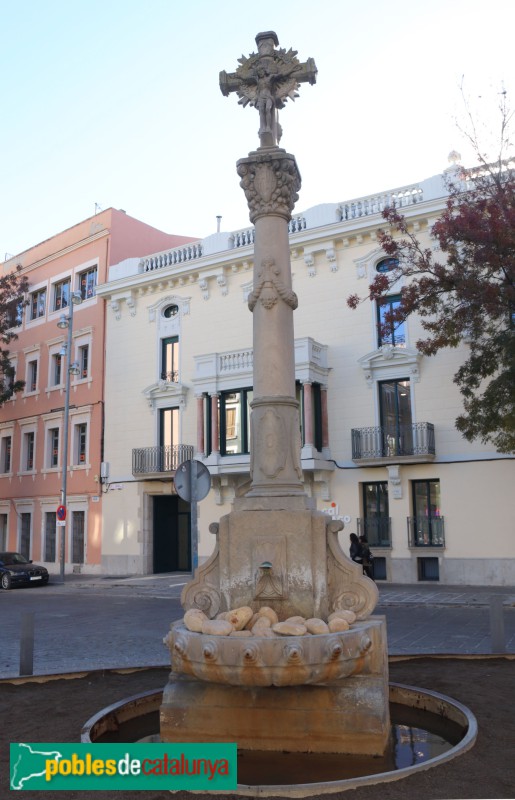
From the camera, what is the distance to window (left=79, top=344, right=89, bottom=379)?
31.1 m

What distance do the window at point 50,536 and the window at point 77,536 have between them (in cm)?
144

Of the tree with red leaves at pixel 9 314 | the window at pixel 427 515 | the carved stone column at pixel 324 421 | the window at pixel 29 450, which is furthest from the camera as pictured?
the window at pixel 29 450

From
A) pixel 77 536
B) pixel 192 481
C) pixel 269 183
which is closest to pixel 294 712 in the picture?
pixel 192 481

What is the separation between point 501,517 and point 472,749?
16.5m

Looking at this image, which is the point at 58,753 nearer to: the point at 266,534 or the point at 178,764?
the point at 178,764

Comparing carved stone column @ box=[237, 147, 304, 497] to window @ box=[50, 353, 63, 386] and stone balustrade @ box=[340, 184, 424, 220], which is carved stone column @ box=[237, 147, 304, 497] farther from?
window @ box=[50, 353, 63, 386]

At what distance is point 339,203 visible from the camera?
977 inches

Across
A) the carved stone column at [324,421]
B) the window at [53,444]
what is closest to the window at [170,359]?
the carved stone column at [324,421]

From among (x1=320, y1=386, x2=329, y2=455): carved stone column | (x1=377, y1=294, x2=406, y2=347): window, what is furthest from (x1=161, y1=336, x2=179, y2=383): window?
(x1=377, y1=294, x2=406, y2=347): window

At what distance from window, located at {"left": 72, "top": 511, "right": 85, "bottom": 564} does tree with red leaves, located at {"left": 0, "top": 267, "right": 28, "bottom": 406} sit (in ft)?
19.5

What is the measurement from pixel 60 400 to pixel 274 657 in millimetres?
28011

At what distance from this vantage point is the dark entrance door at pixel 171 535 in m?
28.1

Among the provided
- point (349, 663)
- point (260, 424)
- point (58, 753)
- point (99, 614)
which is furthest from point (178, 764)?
point (99, 614)

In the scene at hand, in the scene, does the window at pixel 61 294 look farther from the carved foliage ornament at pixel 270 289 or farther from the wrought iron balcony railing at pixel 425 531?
the carved foliage ornament at pixel 270 289
